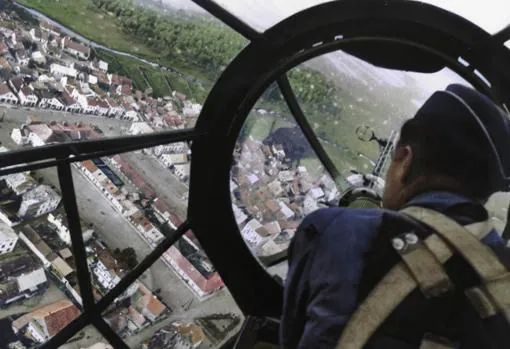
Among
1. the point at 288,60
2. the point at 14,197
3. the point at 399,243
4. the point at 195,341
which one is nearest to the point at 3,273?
the point at 14,197

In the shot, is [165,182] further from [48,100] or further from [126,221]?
[48,100]

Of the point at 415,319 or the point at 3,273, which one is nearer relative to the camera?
the point at 415,319

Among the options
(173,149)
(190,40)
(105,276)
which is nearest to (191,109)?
(173,149)

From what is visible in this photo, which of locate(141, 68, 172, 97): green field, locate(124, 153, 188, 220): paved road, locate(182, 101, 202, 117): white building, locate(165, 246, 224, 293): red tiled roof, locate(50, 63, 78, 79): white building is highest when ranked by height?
locate(50, 63, 78, 79): white building

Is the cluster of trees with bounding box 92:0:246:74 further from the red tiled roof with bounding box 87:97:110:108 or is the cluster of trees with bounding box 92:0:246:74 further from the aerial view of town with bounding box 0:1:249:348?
the red tiled roof with bounding box 87:97:110:108

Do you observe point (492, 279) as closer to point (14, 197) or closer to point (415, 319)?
point (415, 319)

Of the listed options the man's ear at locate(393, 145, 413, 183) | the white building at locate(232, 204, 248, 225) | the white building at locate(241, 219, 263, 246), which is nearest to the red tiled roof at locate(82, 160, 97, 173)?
the white building at locate(232, 204, 248, 225)

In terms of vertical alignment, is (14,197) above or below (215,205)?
above
